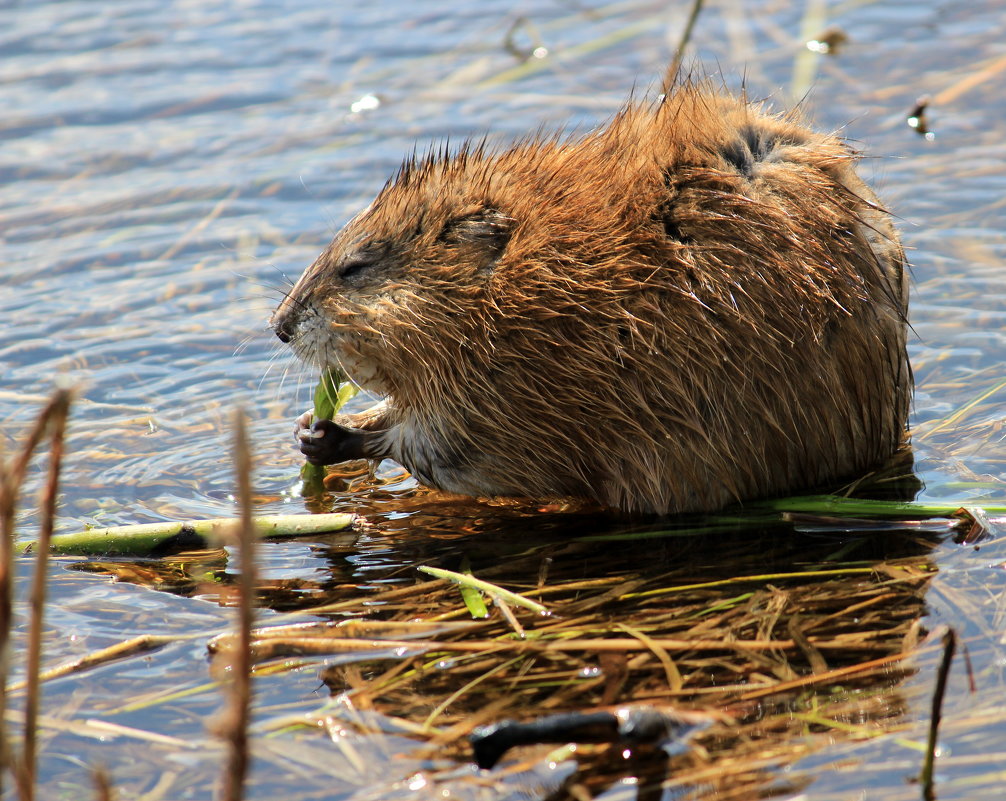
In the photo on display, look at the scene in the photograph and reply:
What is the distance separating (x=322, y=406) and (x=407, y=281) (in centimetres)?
64

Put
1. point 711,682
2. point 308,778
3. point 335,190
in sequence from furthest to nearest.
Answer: point 335,190 → point 711,682 → point 308,778

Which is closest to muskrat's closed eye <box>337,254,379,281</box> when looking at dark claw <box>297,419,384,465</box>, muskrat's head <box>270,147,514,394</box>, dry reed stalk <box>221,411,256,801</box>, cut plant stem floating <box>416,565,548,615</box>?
muskrat's head <box>270,147,514,394</box>

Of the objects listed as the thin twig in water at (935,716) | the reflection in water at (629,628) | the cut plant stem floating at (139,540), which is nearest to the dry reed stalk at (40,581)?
the reflection in water at (629,628)

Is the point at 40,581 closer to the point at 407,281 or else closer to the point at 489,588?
the point at 489,588

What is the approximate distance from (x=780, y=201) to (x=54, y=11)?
5.80 m

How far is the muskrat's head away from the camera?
3.94 meters

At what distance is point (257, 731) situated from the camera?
293 cm

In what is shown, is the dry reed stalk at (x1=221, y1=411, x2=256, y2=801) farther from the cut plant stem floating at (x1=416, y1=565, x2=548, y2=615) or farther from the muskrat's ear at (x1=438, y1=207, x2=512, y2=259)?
the muskrat's ear at (x1=438, y1=207, x2=512, y2=259)

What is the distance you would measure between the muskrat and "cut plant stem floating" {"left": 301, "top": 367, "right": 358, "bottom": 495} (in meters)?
0.20

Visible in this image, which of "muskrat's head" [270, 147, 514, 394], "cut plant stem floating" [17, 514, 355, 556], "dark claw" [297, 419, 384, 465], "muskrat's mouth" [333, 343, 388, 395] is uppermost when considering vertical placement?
"muskrat's head" [270, 147, 514, 394]

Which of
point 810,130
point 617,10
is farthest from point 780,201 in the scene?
point 617,10

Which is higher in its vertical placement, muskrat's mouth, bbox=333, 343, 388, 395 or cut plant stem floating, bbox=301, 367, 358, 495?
muskrat's mouth, bbox=333, 343, 388, 395

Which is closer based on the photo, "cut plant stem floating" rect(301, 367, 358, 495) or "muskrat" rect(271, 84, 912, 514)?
"muskrat" rect(271, 84, 912, 514)

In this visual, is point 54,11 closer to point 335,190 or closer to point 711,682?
point 335,190
